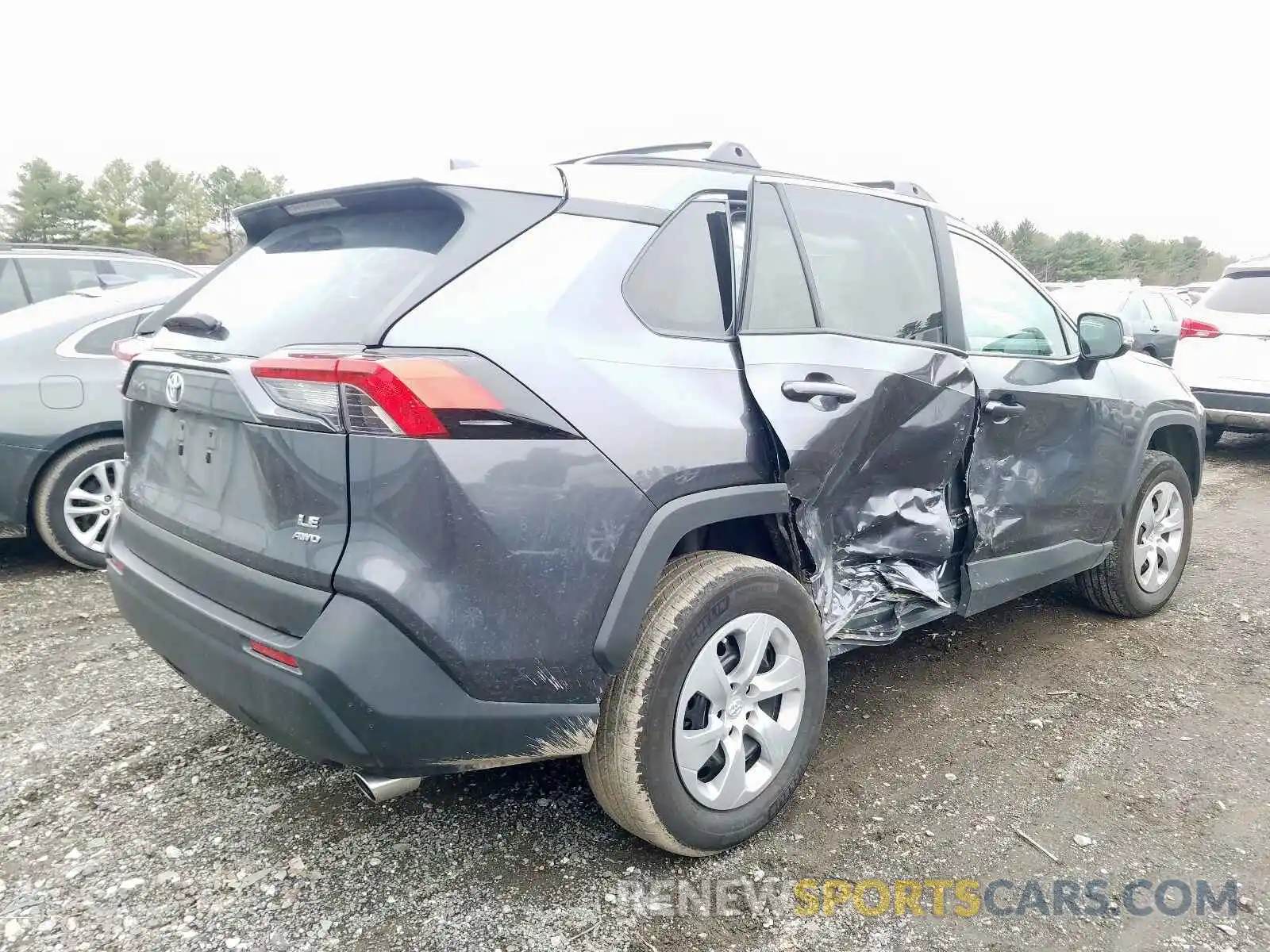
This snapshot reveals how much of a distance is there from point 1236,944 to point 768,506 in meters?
1.52

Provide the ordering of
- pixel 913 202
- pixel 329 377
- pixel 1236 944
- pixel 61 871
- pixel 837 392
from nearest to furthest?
pixel 329 377
pixel 1236 944
pixel 61 871
pixel 837 392
pixel 913 202

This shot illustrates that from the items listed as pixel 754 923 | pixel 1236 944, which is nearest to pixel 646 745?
pixel 754 923

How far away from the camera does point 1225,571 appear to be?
4898mm

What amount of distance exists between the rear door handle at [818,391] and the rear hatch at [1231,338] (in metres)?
6.56

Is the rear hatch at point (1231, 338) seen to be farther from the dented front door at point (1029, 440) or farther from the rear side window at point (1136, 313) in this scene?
the rear side window at point (1136, 313)

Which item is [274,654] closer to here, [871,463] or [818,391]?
[818,391]

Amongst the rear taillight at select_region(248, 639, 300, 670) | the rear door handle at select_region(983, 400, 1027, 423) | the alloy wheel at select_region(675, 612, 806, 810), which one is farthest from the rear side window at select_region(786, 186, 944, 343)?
the rear taillight at select_region(248, 639, 300, 670)

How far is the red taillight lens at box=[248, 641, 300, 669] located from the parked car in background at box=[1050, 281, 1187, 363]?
12.8m

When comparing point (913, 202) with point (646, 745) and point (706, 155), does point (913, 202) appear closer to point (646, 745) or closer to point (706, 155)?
point (706, 155)

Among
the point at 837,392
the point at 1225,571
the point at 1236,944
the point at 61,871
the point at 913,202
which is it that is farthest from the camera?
the point at 1225,571

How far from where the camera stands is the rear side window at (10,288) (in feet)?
20.5

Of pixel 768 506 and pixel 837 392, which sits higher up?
pixel 837 392

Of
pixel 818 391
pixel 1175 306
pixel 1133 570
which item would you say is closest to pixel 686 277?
pixel 818 391

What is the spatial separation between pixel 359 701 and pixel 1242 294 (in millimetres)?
8472
